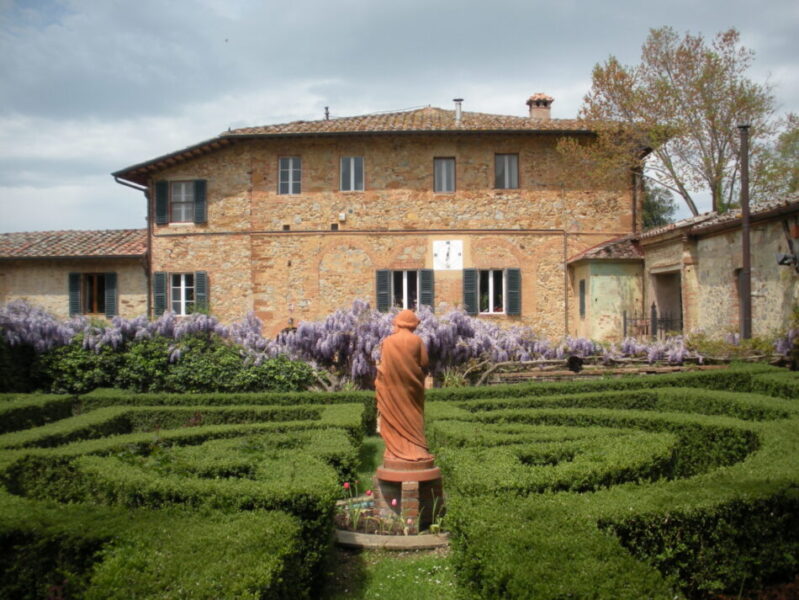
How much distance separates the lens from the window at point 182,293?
69.5 ft

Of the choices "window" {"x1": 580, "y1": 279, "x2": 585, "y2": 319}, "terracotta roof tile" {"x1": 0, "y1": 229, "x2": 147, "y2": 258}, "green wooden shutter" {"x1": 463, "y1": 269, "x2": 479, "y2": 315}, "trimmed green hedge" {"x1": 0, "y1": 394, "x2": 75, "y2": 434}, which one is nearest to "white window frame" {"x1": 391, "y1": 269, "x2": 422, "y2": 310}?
"green wooden shutter" {"x1": 463, "y1": 269, "x2": 479, "y2": 315}

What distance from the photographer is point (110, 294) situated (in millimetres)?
21531

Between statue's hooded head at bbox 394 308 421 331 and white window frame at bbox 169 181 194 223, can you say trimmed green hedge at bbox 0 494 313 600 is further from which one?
white window frame at bbox 169 181 194 223

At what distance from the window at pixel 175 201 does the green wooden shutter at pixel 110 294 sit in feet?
6.84

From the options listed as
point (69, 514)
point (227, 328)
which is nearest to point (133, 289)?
point (227, 328)

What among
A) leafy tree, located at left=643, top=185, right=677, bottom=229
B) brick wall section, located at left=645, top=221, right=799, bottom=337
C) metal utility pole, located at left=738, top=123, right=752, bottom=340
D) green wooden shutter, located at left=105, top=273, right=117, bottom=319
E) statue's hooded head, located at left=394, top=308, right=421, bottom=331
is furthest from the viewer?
leafy tree, located at left=643, top=185, right=677, bottom=229

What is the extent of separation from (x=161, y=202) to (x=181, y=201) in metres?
0.57

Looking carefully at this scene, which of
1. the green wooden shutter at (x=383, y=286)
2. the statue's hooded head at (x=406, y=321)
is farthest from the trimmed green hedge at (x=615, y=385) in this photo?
the green wooden shutter at (x=383, y=286)

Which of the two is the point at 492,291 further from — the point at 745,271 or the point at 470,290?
the point at 745,271

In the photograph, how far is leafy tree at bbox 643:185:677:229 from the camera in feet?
100

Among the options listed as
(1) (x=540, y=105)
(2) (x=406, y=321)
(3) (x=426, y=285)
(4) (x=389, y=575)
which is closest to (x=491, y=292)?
(3) (x=426, y=285)

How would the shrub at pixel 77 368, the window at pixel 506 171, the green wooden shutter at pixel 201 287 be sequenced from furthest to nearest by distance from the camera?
1. the window at pixel 506 171
2. the green wooden shutter at pixel 201 287
3. the shrub at pixel 77 368

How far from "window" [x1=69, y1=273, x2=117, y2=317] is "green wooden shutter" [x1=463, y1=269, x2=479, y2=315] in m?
9.94

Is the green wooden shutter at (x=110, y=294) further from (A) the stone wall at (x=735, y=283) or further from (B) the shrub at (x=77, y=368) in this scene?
(A) the stone wall at (x=735, y=283)
